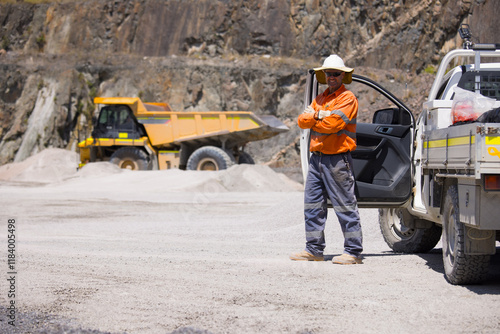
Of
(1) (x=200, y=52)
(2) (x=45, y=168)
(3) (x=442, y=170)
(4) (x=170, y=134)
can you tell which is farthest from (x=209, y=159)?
(1) (x=200, y=52)

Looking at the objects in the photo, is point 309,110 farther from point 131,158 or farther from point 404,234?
point 131,158

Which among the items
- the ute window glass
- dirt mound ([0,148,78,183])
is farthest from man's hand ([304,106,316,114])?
dirt mound ([0,148,78,183])

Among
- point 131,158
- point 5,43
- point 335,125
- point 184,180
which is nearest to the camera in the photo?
point 335,125

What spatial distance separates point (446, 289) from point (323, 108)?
2.04 metres

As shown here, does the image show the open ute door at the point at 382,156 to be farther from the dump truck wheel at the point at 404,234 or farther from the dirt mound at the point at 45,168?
the dirt mound at the point at 45,168

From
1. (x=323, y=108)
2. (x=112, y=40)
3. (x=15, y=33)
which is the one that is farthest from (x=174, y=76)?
(x=323, y=108)

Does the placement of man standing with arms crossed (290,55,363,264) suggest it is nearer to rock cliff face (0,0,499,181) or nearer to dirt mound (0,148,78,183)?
dirt mound (0,148,78,183)

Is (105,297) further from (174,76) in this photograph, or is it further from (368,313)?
(174,76)

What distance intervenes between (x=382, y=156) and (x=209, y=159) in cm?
1677

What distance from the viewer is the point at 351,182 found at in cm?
584

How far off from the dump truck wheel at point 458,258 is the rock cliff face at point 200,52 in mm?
27512

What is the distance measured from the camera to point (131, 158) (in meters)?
23.8

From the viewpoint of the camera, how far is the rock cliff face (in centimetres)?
3569

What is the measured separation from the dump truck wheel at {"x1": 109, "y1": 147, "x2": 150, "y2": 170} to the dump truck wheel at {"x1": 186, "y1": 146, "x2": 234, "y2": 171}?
2.04 m
